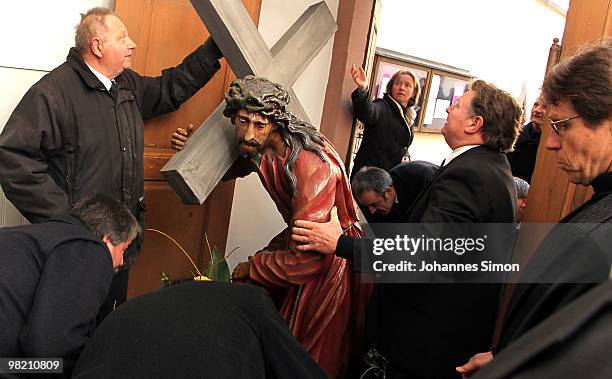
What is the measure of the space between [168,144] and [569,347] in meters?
2.37

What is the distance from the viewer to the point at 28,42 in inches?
83.7

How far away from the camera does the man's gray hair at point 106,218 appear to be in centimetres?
170

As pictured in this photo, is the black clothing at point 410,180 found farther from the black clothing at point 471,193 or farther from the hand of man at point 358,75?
the black clothing at point 471,193

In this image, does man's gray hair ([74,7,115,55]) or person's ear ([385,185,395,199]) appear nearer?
man's gray hair ([74,7,115,55])

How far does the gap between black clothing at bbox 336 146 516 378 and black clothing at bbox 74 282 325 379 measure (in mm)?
632


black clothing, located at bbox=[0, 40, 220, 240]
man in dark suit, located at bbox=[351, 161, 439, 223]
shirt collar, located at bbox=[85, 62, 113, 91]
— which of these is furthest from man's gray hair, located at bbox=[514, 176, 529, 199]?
shirt collar, located at bbox=[85, 62, 113, 91]

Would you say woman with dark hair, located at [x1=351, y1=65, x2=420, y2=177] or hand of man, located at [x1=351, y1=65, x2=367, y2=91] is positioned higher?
hand of man, located at [x1=351, y1=65, x2=367, y2=91]

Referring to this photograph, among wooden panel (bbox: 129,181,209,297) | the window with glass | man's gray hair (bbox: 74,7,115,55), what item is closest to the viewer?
man's gray hair (bbox: 74,7,115,55)

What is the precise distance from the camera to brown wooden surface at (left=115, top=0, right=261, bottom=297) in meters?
2.38

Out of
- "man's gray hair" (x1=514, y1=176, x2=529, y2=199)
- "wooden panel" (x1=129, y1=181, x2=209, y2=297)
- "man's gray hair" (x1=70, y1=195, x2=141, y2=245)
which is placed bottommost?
"wooden panel" (x1=129, y1=181, x2=209, y2=297)

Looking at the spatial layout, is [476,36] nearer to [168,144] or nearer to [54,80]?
[168,144]

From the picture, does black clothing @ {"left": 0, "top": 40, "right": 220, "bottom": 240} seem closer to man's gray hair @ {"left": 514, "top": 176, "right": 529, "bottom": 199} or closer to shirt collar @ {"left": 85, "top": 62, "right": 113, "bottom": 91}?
shirt collar @ {"left": 85, "top": 62, "right": 113, "bottom": 91}

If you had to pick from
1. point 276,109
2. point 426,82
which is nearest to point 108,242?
point 276,109

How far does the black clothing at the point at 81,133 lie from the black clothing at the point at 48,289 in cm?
42
